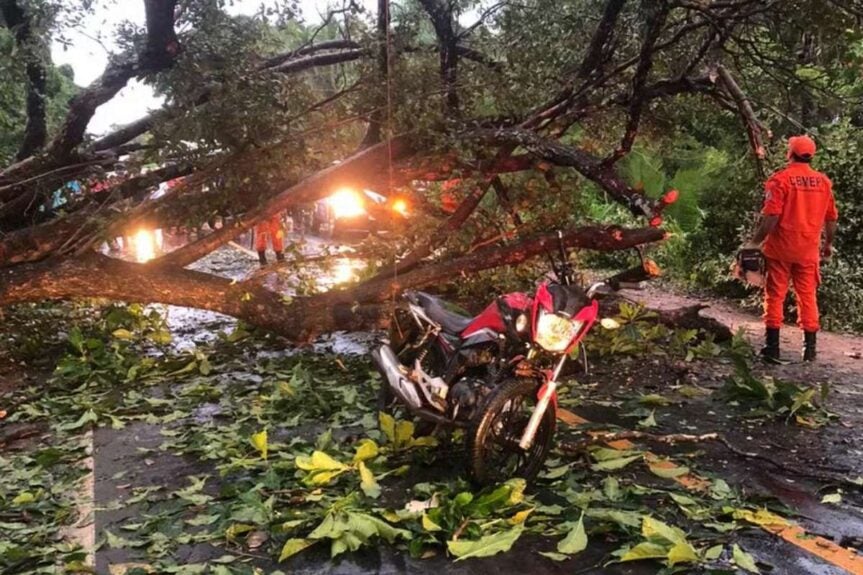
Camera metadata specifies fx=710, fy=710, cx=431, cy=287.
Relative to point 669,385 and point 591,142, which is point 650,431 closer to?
point 669,385

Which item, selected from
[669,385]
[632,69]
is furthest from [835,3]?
[669,385]

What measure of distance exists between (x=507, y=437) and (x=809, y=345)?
4.02 metres

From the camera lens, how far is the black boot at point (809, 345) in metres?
6.53

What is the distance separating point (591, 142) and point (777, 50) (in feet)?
7.50

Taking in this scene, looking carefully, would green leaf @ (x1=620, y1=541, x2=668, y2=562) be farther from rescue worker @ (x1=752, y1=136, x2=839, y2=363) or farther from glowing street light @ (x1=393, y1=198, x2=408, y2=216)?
glowing street light @ (x1=393, y1=198, x2=408, y2=216)

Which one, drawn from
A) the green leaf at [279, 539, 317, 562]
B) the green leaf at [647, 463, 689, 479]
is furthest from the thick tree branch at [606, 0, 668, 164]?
the green leaf at [279, 539, 317, 562]

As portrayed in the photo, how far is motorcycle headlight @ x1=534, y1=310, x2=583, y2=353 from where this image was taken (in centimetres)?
372

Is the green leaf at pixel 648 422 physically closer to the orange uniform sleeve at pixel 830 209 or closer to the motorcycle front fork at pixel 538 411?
the motorcycle front fork at pixel 538 411

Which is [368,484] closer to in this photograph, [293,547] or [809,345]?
[293,547]

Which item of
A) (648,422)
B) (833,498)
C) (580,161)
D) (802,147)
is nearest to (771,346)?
(802,147)

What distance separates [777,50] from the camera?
6.60m

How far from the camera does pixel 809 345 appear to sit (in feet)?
21.5

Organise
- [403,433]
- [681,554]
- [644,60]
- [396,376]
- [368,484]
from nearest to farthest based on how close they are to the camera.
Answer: [681,554]
[368,484]
[396,376]
[403,433]
[644,60]

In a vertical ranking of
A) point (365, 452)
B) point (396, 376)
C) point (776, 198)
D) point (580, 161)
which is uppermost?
point (580, 161)
